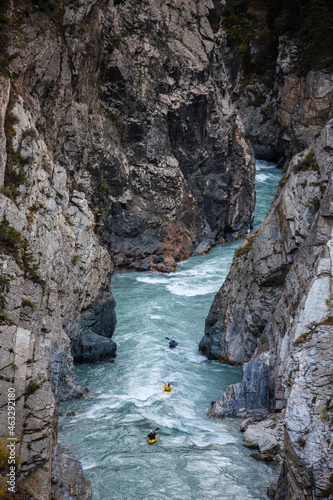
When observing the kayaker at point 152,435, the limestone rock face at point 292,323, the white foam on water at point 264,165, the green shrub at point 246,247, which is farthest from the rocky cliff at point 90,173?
the white foam on water at point 264,165

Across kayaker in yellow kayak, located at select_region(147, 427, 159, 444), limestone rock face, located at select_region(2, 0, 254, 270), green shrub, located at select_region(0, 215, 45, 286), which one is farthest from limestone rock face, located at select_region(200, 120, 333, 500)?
limestone rock face, located at select_region(2, 0, 254, 270)

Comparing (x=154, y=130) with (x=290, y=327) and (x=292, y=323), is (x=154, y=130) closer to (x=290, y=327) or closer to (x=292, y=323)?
(x=290, y=327)

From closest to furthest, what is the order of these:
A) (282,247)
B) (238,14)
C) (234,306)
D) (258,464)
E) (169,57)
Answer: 1. (258,464)
2. (282,247)
3. (234,306)
4. (169,57)
5. (238,14)

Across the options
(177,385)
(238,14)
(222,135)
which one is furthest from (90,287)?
(238,14)

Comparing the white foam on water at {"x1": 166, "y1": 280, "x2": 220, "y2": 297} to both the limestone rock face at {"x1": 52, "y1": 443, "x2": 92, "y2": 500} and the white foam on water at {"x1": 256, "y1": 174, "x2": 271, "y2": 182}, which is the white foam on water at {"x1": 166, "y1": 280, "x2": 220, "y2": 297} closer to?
the limestone rock face at {"x1": 52, "y1": 443, "x2": 92, "y2": 500}

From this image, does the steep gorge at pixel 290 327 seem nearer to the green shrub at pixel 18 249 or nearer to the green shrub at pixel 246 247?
the green shrub at pixel 246 247

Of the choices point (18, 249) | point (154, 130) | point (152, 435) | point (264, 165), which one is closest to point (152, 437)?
point (152, 435)

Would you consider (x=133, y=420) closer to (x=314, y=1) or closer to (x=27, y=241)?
(x=27, y=241)
